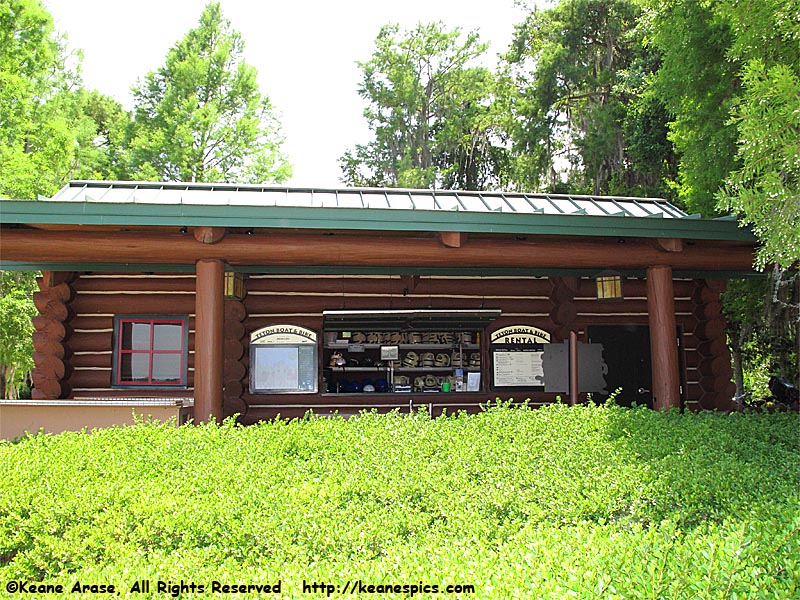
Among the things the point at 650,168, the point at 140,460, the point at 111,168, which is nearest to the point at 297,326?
the point at 140,460

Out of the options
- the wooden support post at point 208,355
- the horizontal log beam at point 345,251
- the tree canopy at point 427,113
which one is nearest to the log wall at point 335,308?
the horizontal log beam at point 345,251

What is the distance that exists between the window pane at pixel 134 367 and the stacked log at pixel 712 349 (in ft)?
30.3

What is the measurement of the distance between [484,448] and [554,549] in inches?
80.1

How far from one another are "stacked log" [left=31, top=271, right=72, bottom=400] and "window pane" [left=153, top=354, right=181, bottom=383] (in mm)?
1315

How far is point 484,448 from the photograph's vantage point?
16.8 feet

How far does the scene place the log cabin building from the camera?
8211 millimetres

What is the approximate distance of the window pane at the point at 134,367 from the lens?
10.9m

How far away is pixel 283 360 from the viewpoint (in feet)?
35.9

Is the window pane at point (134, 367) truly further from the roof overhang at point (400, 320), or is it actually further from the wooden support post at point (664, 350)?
the wooden support post at point (664, 350)

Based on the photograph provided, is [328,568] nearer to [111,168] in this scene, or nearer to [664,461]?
[664,461]

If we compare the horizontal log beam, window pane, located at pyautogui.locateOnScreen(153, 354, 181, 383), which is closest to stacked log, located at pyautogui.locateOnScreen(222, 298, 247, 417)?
window pane, located at pyautogui.locateOnScreen(153, 354, 181, 383)

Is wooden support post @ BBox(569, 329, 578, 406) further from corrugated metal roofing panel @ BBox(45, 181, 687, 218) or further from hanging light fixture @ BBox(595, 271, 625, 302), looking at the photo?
corrugated metal roofing panel @ BBox(45, 181, 687, 218)

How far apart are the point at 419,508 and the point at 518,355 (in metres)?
7.59

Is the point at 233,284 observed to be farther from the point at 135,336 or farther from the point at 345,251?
the point at 135,336
